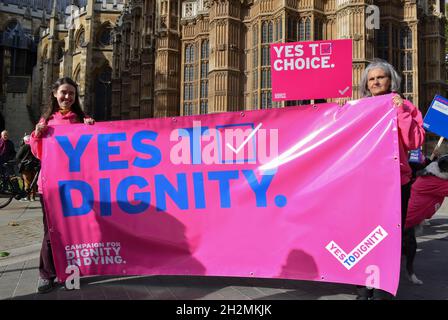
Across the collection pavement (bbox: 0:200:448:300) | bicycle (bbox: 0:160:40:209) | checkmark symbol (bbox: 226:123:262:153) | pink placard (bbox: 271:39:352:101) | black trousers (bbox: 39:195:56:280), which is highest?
pink placard (bbox: 271:39:352:101)

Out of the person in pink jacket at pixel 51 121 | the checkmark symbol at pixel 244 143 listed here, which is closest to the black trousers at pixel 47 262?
the person in pink jacket at pixel 51 121

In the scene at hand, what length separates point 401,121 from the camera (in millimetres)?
2764

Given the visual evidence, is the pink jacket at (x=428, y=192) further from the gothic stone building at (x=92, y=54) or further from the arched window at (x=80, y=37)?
the arched window at (x=80, y=37)

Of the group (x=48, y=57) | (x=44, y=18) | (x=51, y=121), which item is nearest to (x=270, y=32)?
(x=51, y=121)

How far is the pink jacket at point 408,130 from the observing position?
108 inches

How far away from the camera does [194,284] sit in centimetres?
357

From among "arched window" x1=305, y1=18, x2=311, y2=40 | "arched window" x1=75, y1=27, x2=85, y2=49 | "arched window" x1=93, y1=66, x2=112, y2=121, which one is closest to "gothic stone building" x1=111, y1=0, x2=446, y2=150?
"arched window" x1=305, y1=18, x2=311, y2=40

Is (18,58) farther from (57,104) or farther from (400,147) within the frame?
(400,147)

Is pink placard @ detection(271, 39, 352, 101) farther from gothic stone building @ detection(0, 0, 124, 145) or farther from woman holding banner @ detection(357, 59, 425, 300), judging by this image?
gothic stone building @ detection(0, 0, 124, 145)

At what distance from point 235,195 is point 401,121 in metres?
1.35

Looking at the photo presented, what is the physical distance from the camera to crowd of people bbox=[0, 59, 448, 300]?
277 centimetres

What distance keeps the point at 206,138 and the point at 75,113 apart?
133 cm
